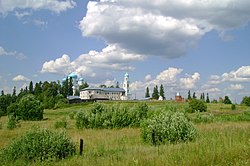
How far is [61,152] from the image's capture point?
1273 centimetres

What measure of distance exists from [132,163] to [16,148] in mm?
6596

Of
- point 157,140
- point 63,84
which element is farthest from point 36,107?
point 63,84

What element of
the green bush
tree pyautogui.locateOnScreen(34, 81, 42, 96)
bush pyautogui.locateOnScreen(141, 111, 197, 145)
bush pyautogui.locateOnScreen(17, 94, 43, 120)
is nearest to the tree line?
tree pyautogui.locateOnScreen(34, 81, 42, 96)

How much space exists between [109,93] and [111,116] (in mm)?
123133

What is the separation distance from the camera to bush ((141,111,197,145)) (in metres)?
16.2

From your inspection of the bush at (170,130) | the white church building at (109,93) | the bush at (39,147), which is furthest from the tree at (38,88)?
the bush at (39,147)

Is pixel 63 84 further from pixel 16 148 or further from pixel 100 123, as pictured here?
pixel 16 148

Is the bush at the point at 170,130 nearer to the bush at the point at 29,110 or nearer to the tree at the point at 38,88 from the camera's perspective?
the bush at the point at 29,110

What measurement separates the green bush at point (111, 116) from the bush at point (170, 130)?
17087mm

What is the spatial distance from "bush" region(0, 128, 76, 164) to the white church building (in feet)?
457

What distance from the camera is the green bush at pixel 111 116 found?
3527 cm

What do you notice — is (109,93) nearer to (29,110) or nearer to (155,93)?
(155,93)

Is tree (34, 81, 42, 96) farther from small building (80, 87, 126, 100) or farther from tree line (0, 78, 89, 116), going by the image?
small building (80, 87, 126, 100)

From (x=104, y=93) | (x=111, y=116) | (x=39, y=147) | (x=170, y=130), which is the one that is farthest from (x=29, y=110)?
(x=104, y=93)
